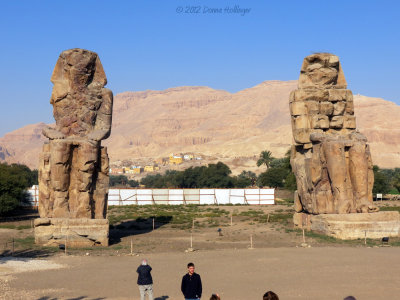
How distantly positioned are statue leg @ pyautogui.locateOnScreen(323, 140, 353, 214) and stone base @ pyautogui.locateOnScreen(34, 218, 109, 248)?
713 cm

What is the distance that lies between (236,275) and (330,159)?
704 centimetres

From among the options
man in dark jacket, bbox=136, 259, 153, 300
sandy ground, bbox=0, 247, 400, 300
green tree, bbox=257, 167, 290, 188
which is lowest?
sandy ground, bbox=0, 247, 400, 300

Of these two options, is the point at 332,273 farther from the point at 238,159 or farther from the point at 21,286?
the point at 238,159

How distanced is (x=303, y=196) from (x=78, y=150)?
7.78m

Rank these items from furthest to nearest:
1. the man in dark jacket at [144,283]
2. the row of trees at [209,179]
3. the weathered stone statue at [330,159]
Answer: the row of trees at [209,179] < the weathered stone statue at [330,159] < the man in dark jacket at [144,283]

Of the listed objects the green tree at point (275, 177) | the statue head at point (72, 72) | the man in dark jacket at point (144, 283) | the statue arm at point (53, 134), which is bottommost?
the man in dark jacket at point (144, 283)

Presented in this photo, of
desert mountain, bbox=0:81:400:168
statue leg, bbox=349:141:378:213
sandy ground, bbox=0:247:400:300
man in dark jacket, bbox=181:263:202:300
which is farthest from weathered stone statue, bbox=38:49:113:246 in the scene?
desert mountain, bbox=0:81:400:168

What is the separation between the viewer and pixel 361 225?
17688mm

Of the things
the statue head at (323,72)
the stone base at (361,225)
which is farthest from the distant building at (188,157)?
the stone base at (361,225)

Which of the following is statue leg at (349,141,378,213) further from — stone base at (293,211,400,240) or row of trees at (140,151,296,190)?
row of trees at (140,151,296,190)

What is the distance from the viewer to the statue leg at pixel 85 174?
17500 millimetres

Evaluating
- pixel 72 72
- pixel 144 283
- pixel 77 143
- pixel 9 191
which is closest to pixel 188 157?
pixel 9 191

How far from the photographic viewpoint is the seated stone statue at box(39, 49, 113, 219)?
17.5 m

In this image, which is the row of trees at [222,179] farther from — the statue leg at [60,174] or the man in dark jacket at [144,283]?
the man in dark jacket at [144,283]
